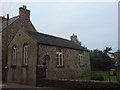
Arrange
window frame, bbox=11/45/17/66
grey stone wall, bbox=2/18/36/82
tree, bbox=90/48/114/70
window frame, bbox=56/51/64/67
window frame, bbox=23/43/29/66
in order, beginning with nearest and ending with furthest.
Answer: window frame, bbox=23/43/29/66 → window frame, bbox=11/45/17/66 → window frame, bbox=56/51/64/67 → grey stone wall, bbox=2/18/36/82 → tree, bbox=90/48/114/70

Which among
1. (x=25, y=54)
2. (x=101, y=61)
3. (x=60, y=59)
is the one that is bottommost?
(x=101, y=61)

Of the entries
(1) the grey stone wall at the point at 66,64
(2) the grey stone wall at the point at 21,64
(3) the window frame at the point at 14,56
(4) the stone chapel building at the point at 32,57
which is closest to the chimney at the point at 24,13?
(4) the stone chapel building at the point at 32,57

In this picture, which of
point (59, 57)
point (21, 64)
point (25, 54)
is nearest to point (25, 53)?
point (25, 54)

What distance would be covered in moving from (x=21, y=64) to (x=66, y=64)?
557 centimetres

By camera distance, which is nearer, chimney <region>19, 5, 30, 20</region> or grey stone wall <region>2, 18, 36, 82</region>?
grey stone wall <region>2, 18, 36, 82</region>

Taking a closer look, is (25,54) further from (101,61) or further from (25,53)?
(101,61)

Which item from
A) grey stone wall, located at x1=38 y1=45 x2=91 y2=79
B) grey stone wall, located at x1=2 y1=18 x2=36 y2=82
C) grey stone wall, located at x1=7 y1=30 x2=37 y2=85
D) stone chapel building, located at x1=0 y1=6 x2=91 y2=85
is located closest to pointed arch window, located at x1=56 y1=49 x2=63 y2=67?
stone chapel building, located at x1=0 y1=6 x2=91 y2=85

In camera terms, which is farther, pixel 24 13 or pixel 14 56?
pixel 24 13

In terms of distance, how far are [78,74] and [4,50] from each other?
409 inches

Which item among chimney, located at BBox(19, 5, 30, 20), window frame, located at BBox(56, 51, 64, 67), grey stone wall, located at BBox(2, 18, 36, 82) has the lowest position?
window frame, located at BBox(56, 51, 64, 67)

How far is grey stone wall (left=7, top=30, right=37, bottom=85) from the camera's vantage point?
46.4 feet

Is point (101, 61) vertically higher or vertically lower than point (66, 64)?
lower

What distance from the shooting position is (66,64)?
59.7 ft

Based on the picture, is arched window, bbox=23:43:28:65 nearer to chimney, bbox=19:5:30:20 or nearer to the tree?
chimney, bbox=19:5:30:20
